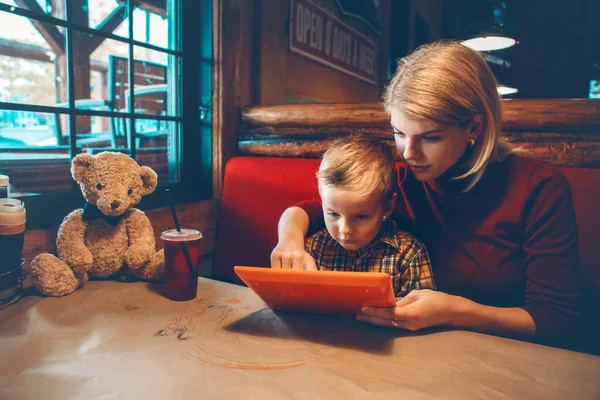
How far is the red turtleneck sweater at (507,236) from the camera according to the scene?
1.08 meters

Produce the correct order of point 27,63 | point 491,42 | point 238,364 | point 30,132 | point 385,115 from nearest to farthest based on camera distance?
point 238,364 < point 385,115 < point 27,63 < point 30,132 < point 491,42

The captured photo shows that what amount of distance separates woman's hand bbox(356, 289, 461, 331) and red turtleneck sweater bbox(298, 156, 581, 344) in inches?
10.4

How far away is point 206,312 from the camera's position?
105cm

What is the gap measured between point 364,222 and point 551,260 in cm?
49

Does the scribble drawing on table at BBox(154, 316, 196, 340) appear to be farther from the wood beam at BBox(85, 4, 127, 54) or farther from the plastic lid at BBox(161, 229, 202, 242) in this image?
the wood beam at BBox(85, 4, 127, 54)

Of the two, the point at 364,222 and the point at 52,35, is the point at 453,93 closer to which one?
the point at 364,222

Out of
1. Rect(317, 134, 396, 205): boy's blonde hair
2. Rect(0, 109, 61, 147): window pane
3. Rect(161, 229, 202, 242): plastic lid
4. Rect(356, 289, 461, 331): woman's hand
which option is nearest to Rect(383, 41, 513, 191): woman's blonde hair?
Rect(317, 134, 396, 205): boy's blonde hair

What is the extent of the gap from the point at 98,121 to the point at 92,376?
2.33m

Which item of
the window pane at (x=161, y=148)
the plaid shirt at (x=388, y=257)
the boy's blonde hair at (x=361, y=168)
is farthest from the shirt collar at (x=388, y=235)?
the window pane at (x=161, y=148)

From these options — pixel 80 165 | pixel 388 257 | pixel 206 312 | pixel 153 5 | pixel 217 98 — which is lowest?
pixel 206 312

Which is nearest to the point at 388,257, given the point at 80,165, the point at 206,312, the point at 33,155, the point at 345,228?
the point at 345,228

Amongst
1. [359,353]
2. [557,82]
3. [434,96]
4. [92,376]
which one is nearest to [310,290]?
[359,353]

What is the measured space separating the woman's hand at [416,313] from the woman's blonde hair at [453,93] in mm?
403

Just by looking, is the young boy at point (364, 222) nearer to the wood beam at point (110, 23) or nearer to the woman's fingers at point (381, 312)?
the woman's fingers at point (381, 312)
